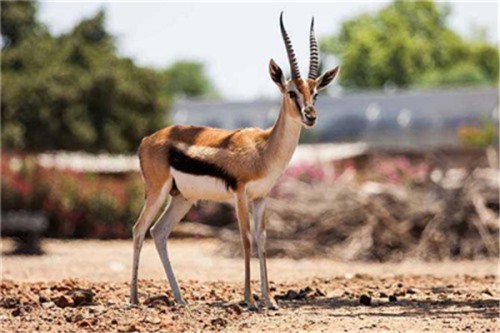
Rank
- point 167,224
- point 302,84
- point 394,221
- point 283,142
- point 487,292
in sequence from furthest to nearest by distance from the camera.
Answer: point 394,221, point 487,292, point 167,224, point 283,142, point 302,84

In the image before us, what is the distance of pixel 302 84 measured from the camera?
12.1 metres

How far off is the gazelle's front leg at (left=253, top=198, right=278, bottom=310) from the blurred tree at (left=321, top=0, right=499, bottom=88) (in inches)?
3021

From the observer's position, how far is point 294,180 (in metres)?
25.6

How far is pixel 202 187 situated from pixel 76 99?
31866 mm

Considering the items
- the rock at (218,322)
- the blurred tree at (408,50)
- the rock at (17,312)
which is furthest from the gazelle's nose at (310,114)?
the blurred tree at (408,50)

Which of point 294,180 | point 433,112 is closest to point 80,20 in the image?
point 433,112

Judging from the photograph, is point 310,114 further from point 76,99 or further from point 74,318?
point 76,99

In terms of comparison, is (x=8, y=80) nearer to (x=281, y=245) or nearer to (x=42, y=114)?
(x=42, y=114)

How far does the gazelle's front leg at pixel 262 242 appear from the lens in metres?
12.0

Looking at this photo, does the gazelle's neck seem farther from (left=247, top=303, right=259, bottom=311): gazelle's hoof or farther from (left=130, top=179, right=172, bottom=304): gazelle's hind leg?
(left=247, top=303, right=259, bottom=311): gazelle's hoof

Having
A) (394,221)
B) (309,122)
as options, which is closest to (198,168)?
(309,122)

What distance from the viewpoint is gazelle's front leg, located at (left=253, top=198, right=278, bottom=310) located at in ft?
39.3

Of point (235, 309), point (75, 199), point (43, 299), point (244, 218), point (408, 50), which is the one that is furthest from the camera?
point (408, 50)

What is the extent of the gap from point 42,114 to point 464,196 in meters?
23.2
